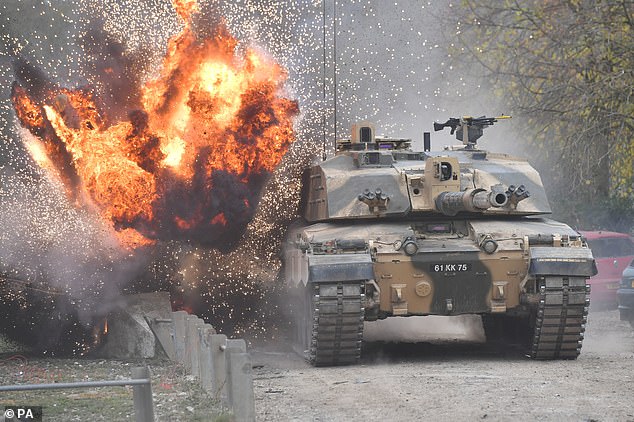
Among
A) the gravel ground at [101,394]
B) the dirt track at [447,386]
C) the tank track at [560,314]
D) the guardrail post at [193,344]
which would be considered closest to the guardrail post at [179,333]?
the gravel ground at [101,394]

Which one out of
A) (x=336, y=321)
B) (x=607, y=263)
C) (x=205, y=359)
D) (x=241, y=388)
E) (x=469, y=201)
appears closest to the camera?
(x=241, y=388)

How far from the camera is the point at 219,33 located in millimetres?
18469

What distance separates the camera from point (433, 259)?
14391mm

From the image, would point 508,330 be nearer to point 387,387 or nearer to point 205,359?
point 387,387

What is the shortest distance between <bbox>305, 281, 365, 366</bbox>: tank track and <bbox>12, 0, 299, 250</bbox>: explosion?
382cm

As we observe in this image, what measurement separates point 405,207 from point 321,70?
6022 millimetres

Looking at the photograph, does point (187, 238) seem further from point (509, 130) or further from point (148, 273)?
point (509, 130)

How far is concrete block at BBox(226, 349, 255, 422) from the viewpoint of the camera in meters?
9.39

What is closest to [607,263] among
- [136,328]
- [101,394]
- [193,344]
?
[136,328]

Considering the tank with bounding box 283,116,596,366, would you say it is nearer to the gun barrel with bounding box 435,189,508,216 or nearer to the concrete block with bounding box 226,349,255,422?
the gun barrel with bounding box 435,189,508,216

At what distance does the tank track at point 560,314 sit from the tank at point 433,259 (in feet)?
0.04

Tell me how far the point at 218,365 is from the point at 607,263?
44.9 ft

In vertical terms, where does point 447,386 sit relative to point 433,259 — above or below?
below

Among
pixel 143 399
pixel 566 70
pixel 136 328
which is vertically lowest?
pixel 136 328
